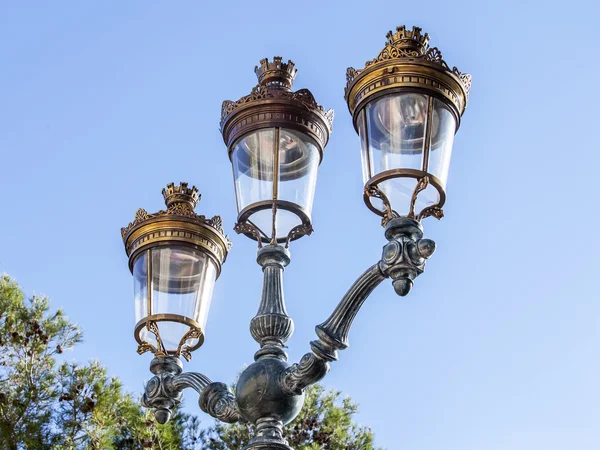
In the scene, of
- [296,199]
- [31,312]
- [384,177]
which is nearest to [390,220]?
[384,177]

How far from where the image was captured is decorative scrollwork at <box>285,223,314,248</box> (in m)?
3.81

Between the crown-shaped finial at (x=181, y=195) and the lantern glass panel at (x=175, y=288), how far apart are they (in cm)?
22

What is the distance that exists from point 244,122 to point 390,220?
0.82 m

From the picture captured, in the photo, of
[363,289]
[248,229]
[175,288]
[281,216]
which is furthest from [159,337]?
[363,289]

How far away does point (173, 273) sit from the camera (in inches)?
160

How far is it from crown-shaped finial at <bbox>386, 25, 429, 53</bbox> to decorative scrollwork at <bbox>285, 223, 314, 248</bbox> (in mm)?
743

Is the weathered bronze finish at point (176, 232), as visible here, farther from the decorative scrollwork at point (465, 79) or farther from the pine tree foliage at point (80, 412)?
the pine tree foliage at point (80, 412)

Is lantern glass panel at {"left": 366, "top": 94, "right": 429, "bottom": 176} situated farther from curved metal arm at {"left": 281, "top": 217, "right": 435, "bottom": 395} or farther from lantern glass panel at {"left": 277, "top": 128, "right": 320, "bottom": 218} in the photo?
lantern glass panel at {"left": 277, "top": 128, "right": 320, "bottom": 218}

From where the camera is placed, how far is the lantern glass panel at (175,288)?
4.00 metres

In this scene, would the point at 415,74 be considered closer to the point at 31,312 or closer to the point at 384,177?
the point at 384,177

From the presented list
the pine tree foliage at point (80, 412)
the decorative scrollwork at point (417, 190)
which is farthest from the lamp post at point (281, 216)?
the pine tree foliage at point (80, 412)

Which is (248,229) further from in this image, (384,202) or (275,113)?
(384,202)

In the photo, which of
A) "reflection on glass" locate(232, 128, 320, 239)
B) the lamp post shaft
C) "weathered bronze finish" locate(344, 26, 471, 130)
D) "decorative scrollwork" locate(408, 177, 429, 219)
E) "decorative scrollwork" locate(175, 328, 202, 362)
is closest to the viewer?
"decorative scrollwork" locate(408, 177, 429, 219)

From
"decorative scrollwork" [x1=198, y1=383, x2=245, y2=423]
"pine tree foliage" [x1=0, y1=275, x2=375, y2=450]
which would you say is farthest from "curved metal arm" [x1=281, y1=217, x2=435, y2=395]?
"pine tree foliage" [x1=0, y1=275, x2=375, y2=450]
